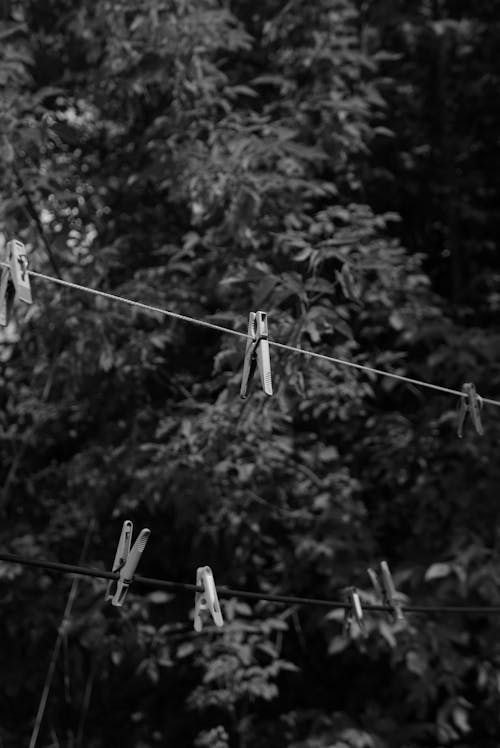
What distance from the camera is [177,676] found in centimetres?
343

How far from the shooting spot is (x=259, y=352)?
189 centimetres

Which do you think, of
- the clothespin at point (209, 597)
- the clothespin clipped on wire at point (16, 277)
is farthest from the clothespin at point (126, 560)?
the clothespin clipped on wire at point (16, 277)

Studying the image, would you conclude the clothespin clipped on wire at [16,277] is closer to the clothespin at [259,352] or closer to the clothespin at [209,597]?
the clothespin at [259,352]

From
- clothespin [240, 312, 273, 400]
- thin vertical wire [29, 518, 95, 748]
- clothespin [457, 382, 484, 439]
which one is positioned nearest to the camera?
clothespin [240, 312, 273, 400]

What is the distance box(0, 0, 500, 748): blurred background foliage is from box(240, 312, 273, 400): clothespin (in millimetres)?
720

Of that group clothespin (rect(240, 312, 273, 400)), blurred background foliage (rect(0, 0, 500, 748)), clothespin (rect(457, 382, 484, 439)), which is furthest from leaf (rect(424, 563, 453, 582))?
clothespin (rect(240, 312, 273, 400))

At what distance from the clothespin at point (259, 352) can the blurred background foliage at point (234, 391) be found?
2.36ft

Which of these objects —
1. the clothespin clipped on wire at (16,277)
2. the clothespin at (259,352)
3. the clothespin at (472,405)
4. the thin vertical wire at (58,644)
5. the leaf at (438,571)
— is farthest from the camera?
the thin vertical wire at (58,644)

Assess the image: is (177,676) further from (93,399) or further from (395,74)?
(395,74)

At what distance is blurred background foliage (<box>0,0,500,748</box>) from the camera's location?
3.04m

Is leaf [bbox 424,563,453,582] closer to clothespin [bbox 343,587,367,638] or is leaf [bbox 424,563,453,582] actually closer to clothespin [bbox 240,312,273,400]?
clothespin [bbox 343,587,367,638]

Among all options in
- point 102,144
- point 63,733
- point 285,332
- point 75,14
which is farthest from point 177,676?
point 75,14

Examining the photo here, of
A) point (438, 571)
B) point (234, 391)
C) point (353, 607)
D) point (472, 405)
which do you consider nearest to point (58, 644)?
point (234, 391)

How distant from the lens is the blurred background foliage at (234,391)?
3037mm
